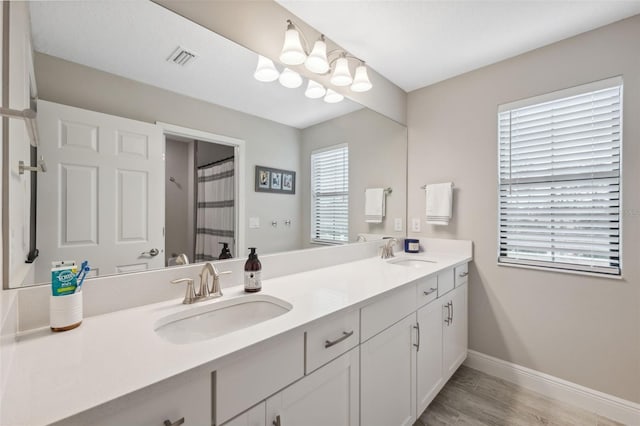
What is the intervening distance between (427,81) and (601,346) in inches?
88.3

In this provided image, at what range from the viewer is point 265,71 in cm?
150

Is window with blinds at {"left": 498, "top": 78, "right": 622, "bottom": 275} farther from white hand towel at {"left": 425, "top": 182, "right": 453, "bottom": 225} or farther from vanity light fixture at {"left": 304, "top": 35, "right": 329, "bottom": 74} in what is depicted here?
vanity light fixture at {"left": 304, "top": 35, "right": 329, "bottom": 74}

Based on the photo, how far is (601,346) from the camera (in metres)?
1.69

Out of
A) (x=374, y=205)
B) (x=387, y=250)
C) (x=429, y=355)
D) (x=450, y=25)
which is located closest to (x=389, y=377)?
(x=429, y=355)

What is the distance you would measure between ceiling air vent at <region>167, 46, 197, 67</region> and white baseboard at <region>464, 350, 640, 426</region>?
2.72m

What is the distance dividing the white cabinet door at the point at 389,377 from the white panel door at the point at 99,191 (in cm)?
98

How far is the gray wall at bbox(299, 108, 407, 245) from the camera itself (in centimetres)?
176

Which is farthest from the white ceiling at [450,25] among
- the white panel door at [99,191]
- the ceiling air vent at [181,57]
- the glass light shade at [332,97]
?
the white panel door at [99,191]

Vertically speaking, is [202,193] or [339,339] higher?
[202,193]

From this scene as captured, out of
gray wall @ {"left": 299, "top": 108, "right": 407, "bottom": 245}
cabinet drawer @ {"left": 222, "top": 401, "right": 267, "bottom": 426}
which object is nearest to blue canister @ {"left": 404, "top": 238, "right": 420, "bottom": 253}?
gray wall @ {"left": 299, "top": 108, "right": 407, "bottom": 245}

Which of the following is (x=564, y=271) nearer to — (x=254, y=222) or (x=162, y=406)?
(x=254, y=222)

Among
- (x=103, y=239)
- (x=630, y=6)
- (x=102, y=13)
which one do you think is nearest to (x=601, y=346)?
(x=630, y=6)

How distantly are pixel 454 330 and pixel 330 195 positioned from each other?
1.30 metres

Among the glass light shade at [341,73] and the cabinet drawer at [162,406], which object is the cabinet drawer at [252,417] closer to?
the cabinet drawer at [162,406]
